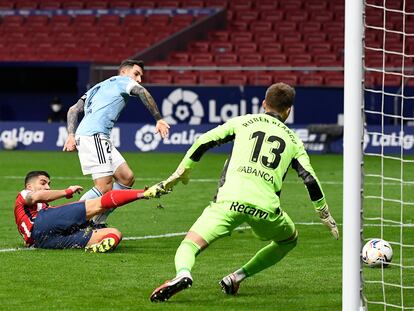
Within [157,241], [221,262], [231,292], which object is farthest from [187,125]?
[231,292]

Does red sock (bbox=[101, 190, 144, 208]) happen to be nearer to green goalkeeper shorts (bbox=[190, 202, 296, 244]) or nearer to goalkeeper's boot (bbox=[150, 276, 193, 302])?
green goalkeeper shorts (bbox=[190, 202, 296, 244])

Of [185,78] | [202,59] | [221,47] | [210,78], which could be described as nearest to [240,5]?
[221,47]

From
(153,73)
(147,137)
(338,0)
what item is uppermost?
(338,0)

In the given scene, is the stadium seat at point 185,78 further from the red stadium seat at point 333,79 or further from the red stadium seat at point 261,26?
the red stadium seat at point 333,79

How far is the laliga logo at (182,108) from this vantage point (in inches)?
1173

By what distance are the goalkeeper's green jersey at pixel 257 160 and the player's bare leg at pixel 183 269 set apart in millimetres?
354

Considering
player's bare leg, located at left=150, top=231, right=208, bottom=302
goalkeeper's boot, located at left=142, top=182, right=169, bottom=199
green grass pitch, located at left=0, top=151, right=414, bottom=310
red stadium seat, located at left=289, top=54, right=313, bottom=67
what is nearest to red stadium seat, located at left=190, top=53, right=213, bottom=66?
red stadium seat, located at left=289, top=54, right=313, bottom=67

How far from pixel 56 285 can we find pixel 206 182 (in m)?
11.0

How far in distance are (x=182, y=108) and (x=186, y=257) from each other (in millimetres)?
22135

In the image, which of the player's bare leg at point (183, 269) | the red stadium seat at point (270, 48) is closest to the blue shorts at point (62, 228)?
the player's bare leg at point (183, 269)

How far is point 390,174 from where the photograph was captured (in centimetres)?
2184

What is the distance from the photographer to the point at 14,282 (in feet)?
29.8

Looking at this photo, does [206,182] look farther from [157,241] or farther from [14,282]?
[14,282]

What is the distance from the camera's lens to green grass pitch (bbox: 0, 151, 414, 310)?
8.19 m
